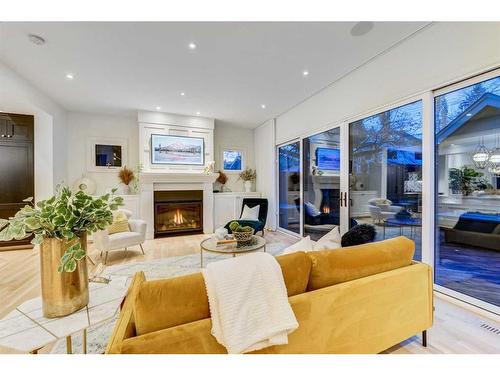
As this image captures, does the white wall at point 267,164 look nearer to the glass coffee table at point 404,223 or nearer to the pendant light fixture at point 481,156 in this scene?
the glass coffee table at point 404,223

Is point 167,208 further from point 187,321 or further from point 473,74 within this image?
point 473,74

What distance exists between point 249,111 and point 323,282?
14.3 ft

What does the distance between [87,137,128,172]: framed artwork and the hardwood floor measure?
200 centimetres

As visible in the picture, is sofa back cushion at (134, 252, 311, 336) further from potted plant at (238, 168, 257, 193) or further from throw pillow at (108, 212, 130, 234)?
potted plant at (238, 168, 257, 193)

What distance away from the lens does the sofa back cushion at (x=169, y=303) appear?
0.92 metres

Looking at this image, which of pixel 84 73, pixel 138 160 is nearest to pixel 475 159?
pixel 84 73

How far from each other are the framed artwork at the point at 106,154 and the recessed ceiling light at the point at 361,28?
5123 mm

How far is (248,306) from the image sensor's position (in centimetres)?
103

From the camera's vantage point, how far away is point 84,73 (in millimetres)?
3312

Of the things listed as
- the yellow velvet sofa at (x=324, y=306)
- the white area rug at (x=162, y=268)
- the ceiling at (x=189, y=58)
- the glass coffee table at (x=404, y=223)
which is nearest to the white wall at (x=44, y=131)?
the ceiling at (x=189, y=58)

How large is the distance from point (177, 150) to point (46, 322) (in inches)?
183

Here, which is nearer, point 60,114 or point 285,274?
point 285,274

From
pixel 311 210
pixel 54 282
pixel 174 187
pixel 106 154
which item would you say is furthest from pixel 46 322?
pixel 106 154

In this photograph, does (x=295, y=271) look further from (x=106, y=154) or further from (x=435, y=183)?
(x=106, y=154)
